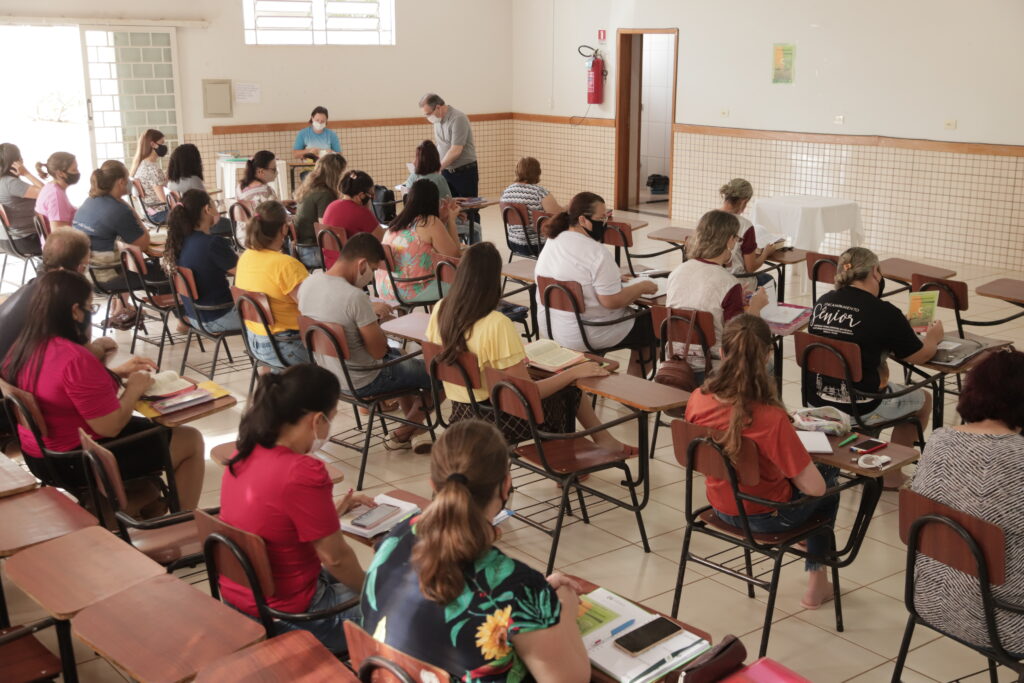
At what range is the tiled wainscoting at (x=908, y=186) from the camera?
9.50 meters

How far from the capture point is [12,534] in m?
3.02

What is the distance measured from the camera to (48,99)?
11570 mm

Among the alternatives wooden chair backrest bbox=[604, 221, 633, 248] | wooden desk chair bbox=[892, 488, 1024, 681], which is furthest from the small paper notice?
wooden desk chair bbox=[892, 488, 1024, 681]

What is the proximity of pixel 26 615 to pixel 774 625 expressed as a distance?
112 inches

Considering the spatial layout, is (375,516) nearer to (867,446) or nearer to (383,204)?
(867,446)

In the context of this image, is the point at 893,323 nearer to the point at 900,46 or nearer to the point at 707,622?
the point at 707,622

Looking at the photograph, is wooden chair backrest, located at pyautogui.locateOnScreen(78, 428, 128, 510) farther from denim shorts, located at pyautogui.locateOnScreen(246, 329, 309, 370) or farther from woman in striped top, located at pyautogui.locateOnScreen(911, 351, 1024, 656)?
woman in striped top, located at pyautogui.locateOnScreen(911, 351, 1024, 656)

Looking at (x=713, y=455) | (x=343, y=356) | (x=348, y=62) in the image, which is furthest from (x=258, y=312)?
(x=348, y=62)

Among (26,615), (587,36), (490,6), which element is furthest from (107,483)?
(490,6)

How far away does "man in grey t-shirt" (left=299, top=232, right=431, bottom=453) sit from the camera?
4980mm

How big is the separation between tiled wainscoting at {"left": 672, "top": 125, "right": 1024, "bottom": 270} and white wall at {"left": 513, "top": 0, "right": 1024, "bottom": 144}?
19cm

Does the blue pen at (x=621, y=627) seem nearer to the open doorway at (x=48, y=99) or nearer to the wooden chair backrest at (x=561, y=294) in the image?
the wooden chair backrest at (x=561, y=294)

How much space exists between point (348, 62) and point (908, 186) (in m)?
7.01

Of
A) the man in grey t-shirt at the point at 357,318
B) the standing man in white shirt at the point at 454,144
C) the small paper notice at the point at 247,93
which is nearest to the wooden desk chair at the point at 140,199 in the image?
the small paper notice at the point at 247,93
